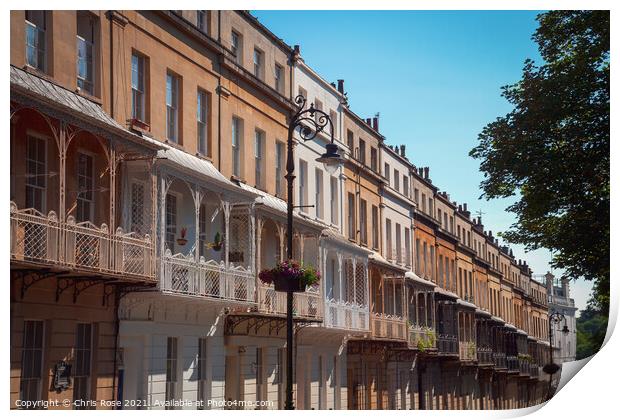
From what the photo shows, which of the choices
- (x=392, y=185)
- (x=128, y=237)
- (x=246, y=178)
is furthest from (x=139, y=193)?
(x=392, y=185)

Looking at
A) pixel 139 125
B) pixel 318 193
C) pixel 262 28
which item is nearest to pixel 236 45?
pixel 262 28

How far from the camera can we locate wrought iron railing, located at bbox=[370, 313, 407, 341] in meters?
34.7

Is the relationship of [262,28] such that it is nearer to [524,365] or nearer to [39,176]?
[39,176]

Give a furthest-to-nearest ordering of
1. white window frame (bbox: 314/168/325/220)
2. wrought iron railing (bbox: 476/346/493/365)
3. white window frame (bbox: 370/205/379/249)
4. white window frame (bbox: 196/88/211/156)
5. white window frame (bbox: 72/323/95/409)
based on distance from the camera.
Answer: wrought iron railing (bbox: 476/346/493/365)
white window frame (bbox: 370/205/379/249)
white window frame (bbox: 314/168/325/220)
white window frame (bbox: 196/88/211/156)
white window frame (bbox: 72/323/95/409)

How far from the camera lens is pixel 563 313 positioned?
25.8 m

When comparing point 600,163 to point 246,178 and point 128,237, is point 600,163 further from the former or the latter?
point 128,237

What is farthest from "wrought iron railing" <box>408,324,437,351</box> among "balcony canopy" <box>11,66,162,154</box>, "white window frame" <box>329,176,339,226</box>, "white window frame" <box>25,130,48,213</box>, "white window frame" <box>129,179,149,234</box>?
"white window frame" <box>25,130,48,213</box>

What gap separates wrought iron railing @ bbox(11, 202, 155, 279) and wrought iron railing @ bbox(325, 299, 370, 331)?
36.6 feet

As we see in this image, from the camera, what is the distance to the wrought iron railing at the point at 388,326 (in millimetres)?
34656

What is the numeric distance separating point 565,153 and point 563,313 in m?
3.96

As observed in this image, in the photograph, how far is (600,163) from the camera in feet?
80.4

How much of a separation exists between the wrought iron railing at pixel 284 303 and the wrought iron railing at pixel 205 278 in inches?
27.3

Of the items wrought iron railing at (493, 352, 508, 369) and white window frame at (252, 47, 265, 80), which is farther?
wrought iron railing at (493, 352, 508, 369)

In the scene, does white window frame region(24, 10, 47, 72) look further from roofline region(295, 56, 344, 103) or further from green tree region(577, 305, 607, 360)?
green tree region(577, 305, 607, 360)
